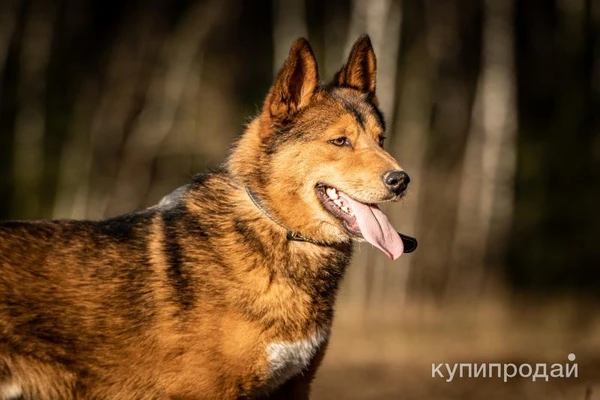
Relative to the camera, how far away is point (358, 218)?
16.6 ft

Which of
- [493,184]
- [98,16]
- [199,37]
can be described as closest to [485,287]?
[493,184]

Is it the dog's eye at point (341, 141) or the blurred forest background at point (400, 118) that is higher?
the blurred forest background at point (400, 118)

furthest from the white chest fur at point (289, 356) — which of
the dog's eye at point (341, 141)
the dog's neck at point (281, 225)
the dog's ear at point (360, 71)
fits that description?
the dog's ear at point (360, 71)

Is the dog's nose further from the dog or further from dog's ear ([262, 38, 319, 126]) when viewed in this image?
dog's ear ([262, 38, 319, 126])

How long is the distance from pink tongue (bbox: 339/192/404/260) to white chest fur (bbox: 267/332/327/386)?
621 mm

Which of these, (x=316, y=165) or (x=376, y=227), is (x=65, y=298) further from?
(x=376, y=227)

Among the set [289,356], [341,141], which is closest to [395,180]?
[341,141]

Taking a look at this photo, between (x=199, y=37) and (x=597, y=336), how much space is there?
11.0 m

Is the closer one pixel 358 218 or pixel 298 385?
pixel 358 218

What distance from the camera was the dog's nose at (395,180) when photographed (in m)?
4.88

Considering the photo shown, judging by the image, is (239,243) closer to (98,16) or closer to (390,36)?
(390,36)

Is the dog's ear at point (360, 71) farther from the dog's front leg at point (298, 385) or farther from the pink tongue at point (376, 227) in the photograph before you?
the dog's front leg at point (298, 385)

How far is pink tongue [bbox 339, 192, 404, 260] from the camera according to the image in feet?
16.5

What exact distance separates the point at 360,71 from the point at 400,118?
1287 centimetres
